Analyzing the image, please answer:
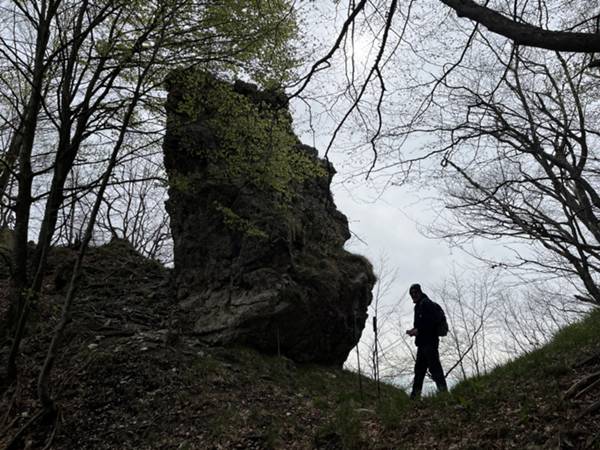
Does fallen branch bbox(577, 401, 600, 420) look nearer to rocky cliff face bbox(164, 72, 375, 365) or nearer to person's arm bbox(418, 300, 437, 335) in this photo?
person's arm bbox(418, 300, 437, 335)

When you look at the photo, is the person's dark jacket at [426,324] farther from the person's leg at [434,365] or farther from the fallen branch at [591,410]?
the fallen branch at [591,410]

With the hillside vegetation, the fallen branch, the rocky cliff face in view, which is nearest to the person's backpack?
the hillside vegetation

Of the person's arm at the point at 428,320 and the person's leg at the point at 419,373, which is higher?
the person's arm at the point at 428,320

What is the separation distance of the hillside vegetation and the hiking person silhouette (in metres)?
0.47

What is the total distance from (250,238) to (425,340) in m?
4.50

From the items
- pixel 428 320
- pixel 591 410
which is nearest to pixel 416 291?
pixel 428 320

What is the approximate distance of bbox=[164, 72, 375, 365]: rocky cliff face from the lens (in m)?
8.65

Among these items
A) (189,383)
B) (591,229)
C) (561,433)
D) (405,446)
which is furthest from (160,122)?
(591,229)

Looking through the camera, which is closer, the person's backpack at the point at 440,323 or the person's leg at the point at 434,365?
the person's leg at the point at 434,365

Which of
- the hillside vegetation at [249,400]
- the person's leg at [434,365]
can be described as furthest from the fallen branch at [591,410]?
the person's leg at [434,365]

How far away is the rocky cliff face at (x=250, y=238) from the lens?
28.4 ft

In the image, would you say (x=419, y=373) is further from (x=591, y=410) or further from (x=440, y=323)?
(x=591, y=410)

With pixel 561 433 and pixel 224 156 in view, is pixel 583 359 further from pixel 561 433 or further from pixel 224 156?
pixel 224 156

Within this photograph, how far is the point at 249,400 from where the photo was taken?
679 centimetres
